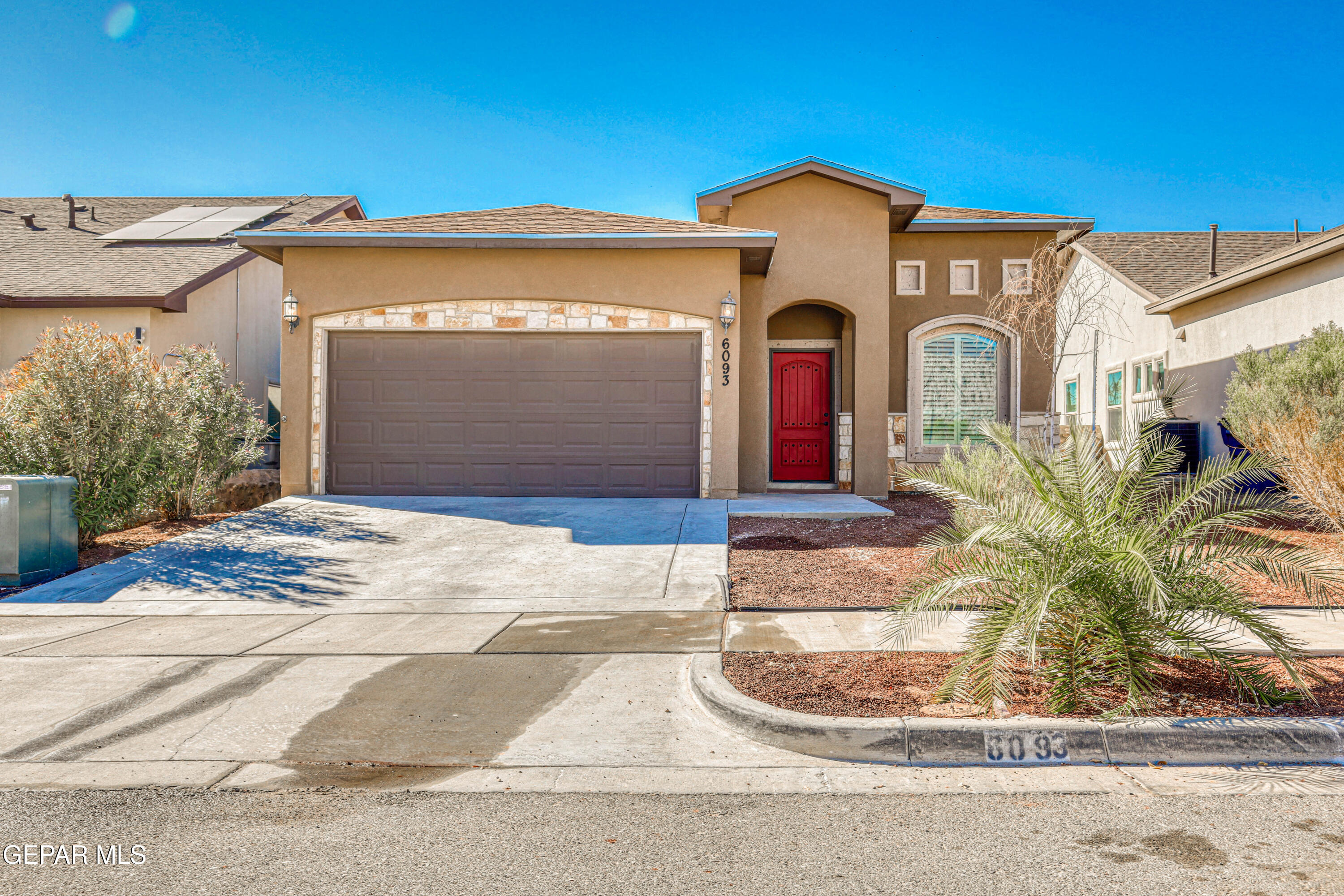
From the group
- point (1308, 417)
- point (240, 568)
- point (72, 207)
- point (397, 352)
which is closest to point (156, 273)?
point (72, 207)

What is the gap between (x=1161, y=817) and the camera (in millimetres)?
3160

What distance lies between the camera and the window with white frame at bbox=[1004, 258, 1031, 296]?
14.4m

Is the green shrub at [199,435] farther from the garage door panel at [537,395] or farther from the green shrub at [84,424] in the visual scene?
the garage door panel at [537,395]

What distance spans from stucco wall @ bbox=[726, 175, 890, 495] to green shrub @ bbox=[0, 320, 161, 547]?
347 inches

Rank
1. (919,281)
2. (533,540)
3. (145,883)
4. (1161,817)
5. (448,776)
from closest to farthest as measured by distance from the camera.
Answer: (145,883)
(1161,817)
(448,776)
(533,540)
(919,281)

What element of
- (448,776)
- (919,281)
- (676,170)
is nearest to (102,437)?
(448,776)

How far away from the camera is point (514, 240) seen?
474 inches

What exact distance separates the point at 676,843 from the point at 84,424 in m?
9.51

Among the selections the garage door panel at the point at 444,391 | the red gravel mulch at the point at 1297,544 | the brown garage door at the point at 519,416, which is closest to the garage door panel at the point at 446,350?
the brown garage door at the point at 519,416

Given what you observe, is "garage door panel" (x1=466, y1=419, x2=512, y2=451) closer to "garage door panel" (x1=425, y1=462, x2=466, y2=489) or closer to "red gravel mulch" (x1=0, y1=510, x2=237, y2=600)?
"garage door panel" (x1=425, y1=462, x2=466, y2=489)

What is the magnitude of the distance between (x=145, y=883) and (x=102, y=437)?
8.56 m

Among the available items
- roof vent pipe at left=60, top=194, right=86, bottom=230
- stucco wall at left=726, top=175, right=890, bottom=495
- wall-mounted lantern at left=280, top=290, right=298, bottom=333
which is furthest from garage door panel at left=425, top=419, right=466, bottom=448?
roof vent pipe at left=60, top=194, right=86, bottom=230

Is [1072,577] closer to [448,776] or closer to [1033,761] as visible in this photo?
[1033,761]

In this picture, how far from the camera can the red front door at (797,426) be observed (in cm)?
1482
